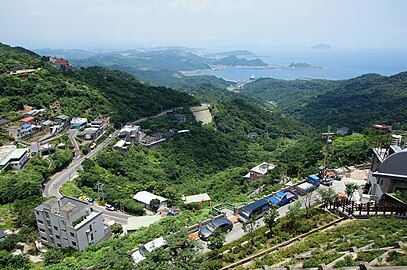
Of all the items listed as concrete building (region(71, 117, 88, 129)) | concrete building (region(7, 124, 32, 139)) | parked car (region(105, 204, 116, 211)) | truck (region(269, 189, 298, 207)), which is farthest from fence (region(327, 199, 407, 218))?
concrete building (region(71, 117, 88, 129))

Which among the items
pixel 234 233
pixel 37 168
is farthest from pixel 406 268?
pixel 37 168

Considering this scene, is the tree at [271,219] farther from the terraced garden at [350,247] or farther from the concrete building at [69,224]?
the concrete building at [69,224]

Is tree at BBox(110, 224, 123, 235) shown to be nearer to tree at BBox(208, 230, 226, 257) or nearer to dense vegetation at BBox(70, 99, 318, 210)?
dense vegetation at BBox(70, 99, 318, 210)

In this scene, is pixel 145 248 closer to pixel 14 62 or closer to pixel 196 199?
pixel 196 199

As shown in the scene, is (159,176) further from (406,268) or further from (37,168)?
(406,268)

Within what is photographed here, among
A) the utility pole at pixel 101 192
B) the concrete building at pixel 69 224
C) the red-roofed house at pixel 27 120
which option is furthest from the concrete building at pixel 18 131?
the concrete building at pixel 69 224

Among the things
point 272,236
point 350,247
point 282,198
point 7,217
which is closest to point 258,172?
point 282,198
